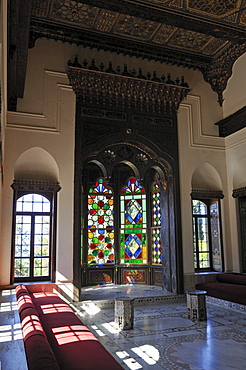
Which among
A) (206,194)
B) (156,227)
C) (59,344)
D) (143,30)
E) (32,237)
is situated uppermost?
(143,30)

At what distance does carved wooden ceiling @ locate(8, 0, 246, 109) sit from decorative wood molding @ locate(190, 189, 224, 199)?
237 cm

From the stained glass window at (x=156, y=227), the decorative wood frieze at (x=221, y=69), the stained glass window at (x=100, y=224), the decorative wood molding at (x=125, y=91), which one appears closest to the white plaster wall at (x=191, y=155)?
the decorative wood molding at (x=125, y=91)

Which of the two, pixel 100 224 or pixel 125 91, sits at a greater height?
pixel 125 91

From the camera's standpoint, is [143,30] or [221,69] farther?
[221,69]

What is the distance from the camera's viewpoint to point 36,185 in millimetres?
6859

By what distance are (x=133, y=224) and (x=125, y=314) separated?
4.49 m

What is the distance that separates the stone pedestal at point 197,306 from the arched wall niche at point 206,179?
3.26m

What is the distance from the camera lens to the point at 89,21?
7008mm

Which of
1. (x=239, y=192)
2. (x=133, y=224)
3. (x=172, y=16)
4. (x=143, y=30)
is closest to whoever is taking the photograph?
(x=172, y=16)

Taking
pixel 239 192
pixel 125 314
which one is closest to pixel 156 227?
pixel 239 192

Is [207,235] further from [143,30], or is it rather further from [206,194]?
[143,30]

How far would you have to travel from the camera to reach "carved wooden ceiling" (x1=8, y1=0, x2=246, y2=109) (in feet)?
17.6

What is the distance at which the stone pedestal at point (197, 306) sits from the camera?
18.8ft

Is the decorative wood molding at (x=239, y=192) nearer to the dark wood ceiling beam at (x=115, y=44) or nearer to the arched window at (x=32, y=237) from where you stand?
the dark wood ceiling beam at (x=115, y=44)
